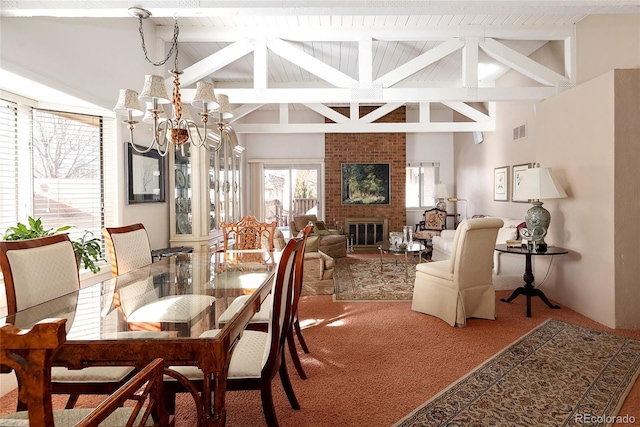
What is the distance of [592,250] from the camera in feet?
11.8

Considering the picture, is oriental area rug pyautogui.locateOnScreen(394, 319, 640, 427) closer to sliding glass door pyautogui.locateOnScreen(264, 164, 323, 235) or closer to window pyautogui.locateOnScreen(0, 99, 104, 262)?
window pyautogui.locateOnScreen(0, 99, 104, 262)

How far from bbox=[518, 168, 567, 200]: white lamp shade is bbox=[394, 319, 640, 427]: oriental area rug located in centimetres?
134

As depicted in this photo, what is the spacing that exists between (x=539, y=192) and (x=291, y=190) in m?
5.75

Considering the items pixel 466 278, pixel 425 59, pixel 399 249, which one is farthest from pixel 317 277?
pixel 425 59

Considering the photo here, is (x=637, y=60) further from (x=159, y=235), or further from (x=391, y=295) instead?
(x=159, y=235)

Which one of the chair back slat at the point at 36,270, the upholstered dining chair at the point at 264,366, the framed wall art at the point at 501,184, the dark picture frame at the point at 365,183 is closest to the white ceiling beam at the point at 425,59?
the framed wall art at the point at 501,184

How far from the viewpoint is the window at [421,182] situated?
8.75 metres

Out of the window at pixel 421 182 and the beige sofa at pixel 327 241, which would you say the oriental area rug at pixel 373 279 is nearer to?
the beige sofa at pixel 327 241

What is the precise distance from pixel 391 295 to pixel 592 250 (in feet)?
6.73

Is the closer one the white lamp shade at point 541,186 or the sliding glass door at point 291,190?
the white lamp shade at point 541,186

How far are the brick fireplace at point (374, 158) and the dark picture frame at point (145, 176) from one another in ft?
14.9

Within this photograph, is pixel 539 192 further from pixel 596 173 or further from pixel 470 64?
pixel 470 64

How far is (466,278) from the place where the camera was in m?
3.51

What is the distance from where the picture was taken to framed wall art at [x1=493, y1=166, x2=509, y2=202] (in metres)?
6.19
